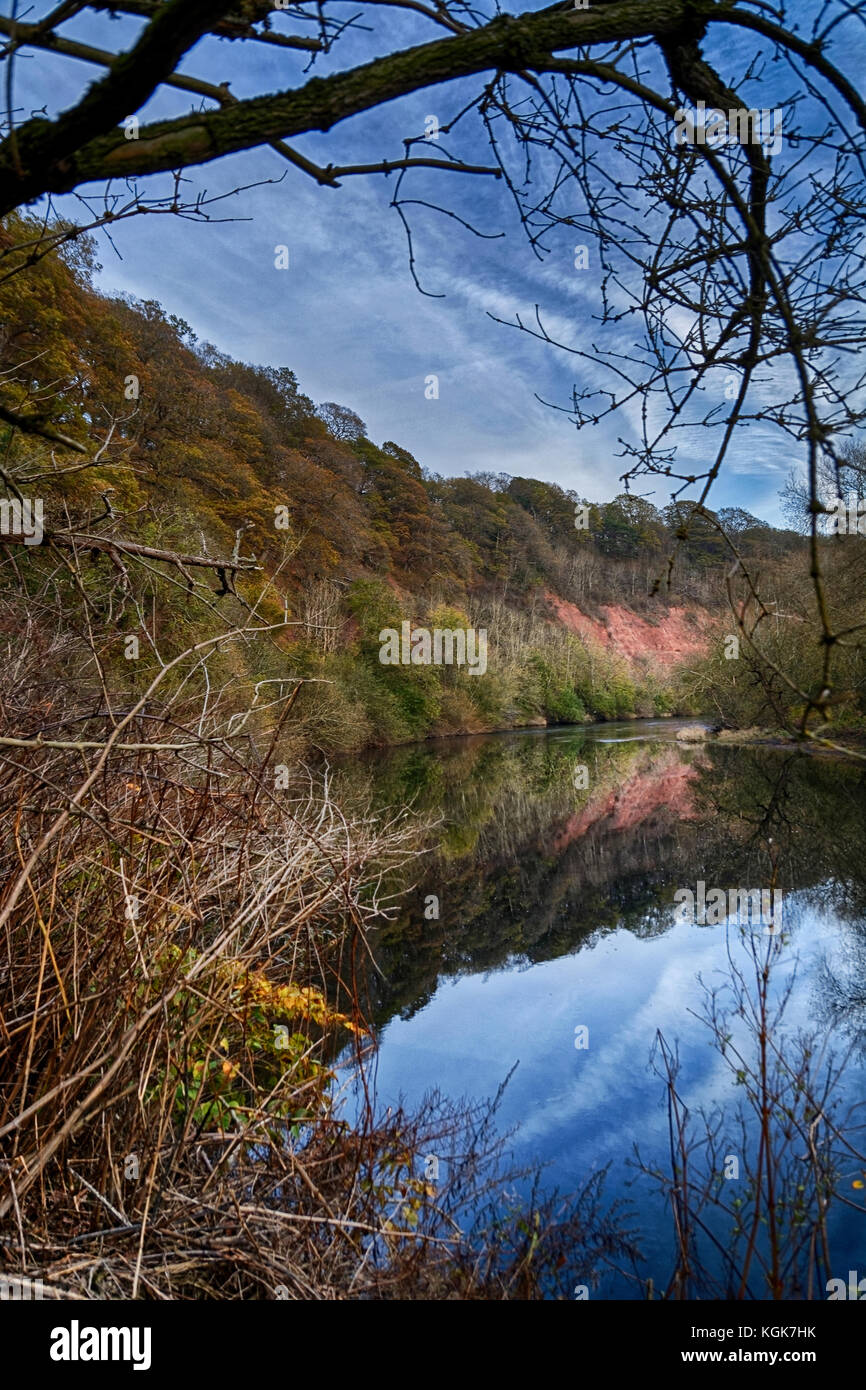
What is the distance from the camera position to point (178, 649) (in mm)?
11289

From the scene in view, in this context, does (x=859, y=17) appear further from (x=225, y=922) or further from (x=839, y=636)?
(x=225, y=922)

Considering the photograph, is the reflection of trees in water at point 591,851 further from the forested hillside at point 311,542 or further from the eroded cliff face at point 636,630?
the eroded cliff face at point 636,630

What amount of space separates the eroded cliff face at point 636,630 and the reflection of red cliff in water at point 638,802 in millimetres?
35495

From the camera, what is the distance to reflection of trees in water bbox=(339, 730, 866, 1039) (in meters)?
7.90

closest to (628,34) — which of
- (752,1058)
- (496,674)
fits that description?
(752,1058)

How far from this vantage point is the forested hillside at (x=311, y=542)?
3441 mm

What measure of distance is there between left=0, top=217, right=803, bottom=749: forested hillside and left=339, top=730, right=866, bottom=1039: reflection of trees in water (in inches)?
108

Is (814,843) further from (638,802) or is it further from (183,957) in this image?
(183,957)

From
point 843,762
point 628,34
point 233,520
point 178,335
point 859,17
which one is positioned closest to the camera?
point 859,17

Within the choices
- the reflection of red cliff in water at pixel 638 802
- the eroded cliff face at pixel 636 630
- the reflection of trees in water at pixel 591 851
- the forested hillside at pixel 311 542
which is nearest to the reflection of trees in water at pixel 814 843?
the reflection of trees in water at pixel 591 851

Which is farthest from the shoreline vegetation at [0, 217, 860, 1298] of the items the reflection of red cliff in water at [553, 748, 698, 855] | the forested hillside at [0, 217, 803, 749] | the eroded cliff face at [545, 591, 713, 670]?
the eroded cliff face at [545, 591, 713, 670]

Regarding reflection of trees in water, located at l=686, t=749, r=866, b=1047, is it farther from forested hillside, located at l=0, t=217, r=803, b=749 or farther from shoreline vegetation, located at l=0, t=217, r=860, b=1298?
forested hillside, located at l=0, t=217, r=803, b=749

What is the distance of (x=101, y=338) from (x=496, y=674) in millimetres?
22375

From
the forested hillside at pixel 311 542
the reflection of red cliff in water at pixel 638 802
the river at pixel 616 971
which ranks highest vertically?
the forested hillside at pixel 311 542
